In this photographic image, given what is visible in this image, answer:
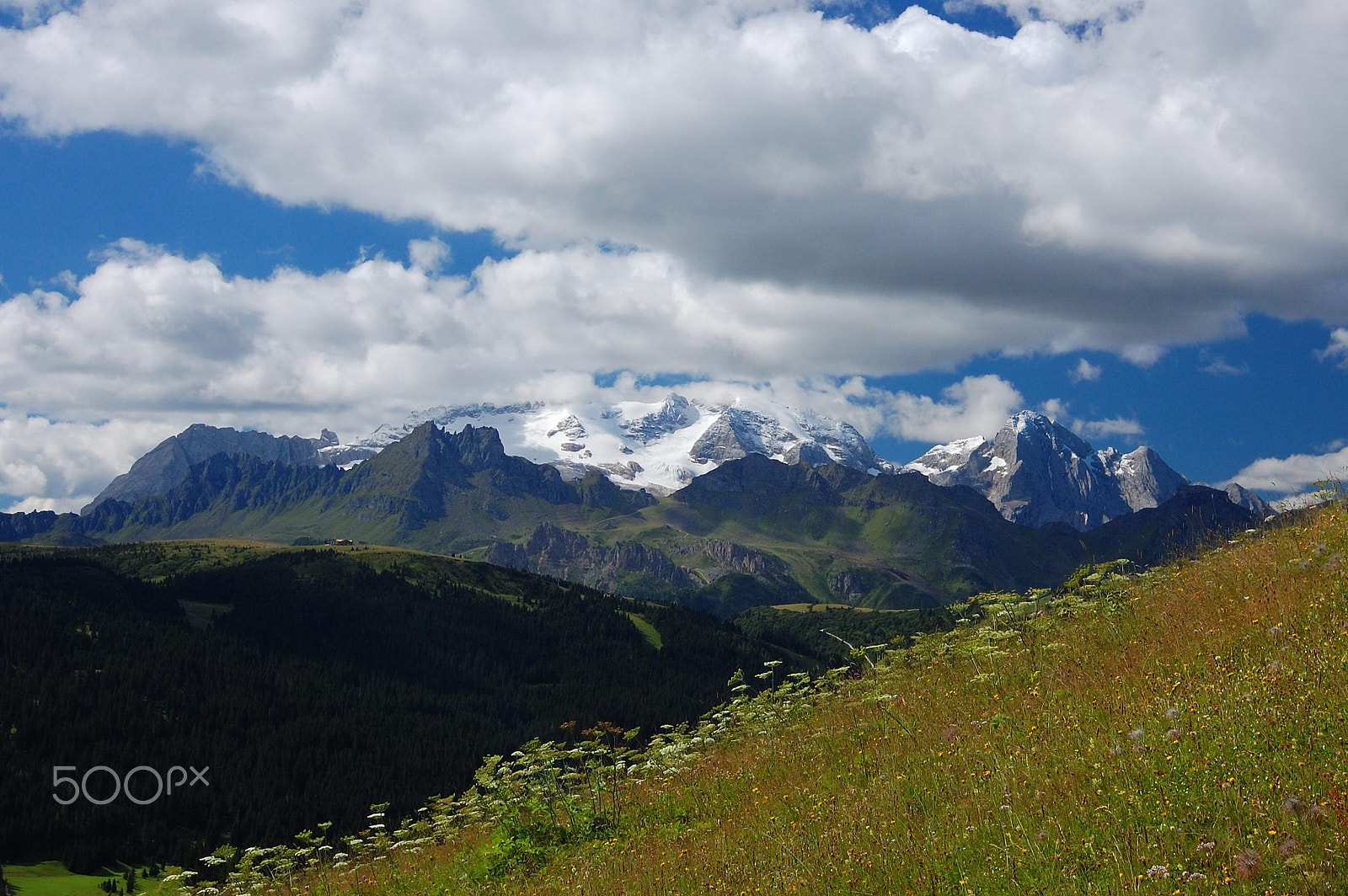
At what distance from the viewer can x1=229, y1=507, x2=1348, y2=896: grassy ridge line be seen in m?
8.84

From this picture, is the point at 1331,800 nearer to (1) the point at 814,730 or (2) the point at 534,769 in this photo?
(1) the point at 814,730

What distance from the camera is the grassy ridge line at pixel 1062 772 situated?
29.0 ft

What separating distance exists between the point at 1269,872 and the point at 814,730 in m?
11.1

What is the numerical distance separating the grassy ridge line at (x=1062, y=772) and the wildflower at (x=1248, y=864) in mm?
16

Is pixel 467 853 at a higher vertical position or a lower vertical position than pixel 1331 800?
lower

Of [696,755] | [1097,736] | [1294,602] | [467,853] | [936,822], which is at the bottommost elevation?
[467,853]

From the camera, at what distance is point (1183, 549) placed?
76.0 ft

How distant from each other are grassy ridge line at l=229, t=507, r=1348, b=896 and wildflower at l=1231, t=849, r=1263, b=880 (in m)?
0.02

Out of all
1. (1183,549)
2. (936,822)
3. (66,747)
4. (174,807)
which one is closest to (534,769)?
(936,822)

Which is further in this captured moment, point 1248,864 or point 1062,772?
point 1062,772

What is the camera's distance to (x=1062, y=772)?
11008mm

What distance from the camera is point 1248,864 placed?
8.05 meters

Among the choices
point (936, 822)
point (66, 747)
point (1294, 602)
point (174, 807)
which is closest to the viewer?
point (936, 822)

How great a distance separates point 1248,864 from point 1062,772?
2.99m
